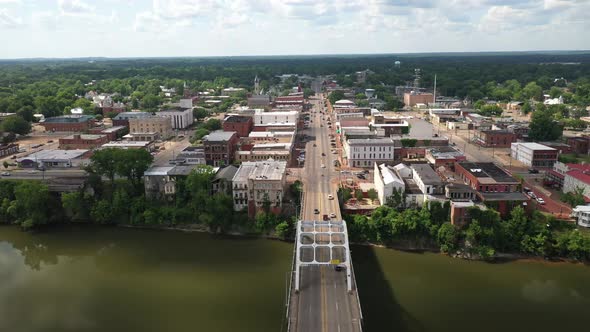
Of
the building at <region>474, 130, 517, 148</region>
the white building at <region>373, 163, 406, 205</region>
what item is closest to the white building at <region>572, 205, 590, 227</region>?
the white building at <region>373, 163, 406, 205</region>

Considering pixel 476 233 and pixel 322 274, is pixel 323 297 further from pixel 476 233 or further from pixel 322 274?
pixel 476 233

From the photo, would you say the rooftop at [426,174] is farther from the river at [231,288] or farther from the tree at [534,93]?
the tree at [534,93]

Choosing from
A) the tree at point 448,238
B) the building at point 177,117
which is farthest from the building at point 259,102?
the tree at point 448,238

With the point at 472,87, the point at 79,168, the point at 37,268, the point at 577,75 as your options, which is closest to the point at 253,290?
the point at 37,268

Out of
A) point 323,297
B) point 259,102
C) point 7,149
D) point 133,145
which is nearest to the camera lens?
point 323,297

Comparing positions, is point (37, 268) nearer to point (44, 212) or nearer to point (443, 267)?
point (44, 212)

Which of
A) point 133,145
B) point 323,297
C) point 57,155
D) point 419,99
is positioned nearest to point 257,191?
point 323,297
